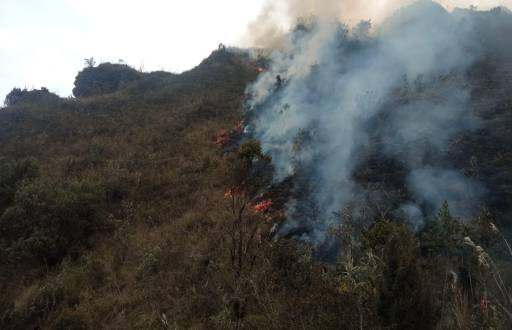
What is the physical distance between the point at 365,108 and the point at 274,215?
878cm

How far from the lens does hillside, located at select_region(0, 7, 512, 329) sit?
230 inches

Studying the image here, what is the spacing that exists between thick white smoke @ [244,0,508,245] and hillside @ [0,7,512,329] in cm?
11

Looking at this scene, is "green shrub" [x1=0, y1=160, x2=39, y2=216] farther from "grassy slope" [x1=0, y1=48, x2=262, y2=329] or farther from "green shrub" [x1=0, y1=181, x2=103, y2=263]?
"grassy slope" [x1=0, y1=48, x2=262, y2=329]

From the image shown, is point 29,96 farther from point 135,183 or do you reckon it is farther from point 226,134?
point 135,183

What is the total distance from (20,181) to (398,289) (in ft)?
48.8

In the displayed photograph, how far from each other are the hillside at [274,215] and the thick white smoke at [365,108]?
0.11 metres

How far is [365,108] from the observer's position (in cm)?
1988

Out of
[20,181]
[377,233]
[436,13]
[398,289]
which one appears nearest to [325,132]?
[377,233]

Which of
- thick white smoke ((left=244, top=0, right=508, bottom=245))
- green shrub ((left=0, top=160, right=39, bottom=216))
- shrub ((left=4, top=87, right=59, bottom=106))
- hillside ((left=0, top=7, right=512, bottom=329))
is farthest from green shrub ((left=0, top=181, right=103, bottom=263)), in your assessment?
shrub ((left=4, top=87, right=59, bottom=106))

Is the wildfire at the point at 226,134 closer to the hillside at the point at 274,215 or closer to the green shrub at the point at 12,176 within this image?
the hillside at the point at 274,215

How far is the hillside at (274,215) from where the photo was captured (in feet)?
19.2

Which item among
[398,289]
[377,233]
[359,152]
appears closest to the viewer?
[398,289]

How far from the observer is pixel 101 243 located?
13781 millimetres

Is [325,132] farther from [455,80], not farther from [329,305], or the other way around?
[329,305]
